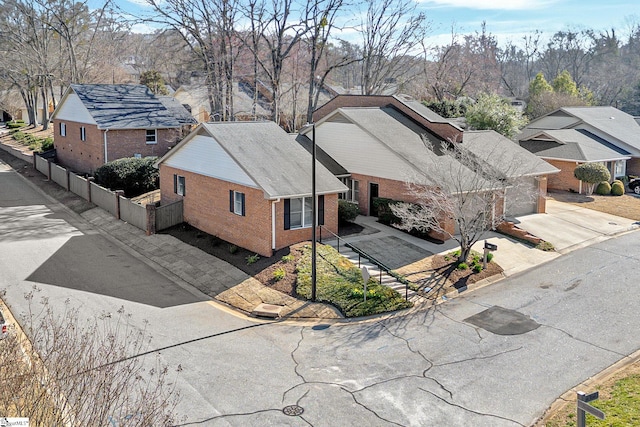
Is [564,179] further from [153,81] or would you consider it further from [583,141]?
[153,81]

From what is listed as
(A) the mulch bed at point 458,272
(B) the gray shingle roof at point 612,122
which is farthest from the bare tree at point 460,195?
(B) the gray shingle roof at point 612,122

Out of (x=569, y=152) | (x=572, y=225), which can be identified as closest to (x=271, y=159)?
(x=572, y=225)

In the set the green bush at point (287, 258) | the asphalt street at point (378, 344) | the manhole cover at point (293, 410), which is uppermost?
the green bush at point (287, 258)

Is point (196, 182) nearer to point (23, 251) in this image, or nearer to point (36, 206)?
point (23, 251)

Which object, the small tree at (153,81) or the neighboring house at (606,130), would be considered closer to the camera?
the neighboring house at (606,130)

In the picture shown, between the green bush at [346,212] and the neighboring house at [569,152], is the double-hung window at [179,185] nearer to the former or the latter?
the green bush at [346,212]

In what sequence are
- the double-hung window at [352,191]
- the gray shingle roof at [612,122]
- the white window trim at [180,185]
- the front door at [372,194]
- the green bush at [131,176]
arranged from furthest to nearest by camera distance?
1. the gray shingle roof at [612,122]
2. the green bush at [131,176]
3. the double-hung window at [352,191]
4. the front door at [372,194]
5. the white window trim at [180,185]
